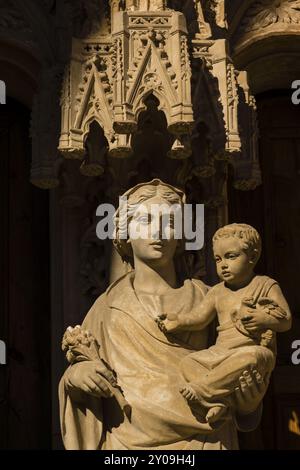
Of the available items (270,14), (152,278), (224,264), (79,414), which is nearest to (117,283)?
(152,278)

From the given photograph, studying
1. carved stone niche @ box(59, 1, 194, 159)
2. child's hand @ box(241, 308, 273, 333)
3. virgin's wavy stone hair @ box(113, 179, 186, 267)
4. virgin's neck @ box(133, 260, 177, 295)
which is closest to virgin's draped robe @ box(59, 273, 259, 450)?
virgin's neck @ box(133, 260, 177, 295)

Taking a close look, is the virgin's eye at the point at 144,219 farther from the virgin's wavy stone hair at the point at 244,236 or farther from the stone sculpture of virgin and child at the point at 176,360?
the virgin's wavy stone hair at the point at 244,236

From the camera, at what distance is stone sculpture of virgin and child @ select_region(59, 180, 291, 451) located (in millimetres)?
7531

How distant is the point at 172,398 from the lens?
7.66 meters

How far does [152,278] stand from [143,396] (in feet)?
2.30

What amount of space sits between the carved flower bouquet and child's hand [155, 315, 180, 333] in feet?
1.07

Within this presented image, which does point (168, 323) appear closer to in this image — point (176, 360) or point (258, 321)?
point (176, 360)

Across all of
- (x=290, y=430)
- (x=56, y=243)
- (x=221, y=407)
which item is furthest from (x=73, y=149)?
(x=290, y=430)

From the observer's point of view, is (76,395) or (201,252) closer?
(76,395)

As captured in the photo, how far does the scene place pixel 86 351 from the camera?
7699mm

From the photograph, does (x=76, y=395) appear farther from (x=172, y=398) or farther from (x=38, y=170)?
(x=38, y=170)

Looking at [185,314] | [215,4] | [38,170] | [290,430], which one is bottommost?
[290,430]

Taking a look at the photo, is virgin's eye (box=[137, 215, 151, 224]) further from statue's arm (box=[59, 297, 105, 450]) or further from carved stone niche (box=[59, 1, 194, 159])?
statue's arm (box=[59, 297, 105, 450])

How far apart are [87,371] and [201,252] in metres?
1.26
